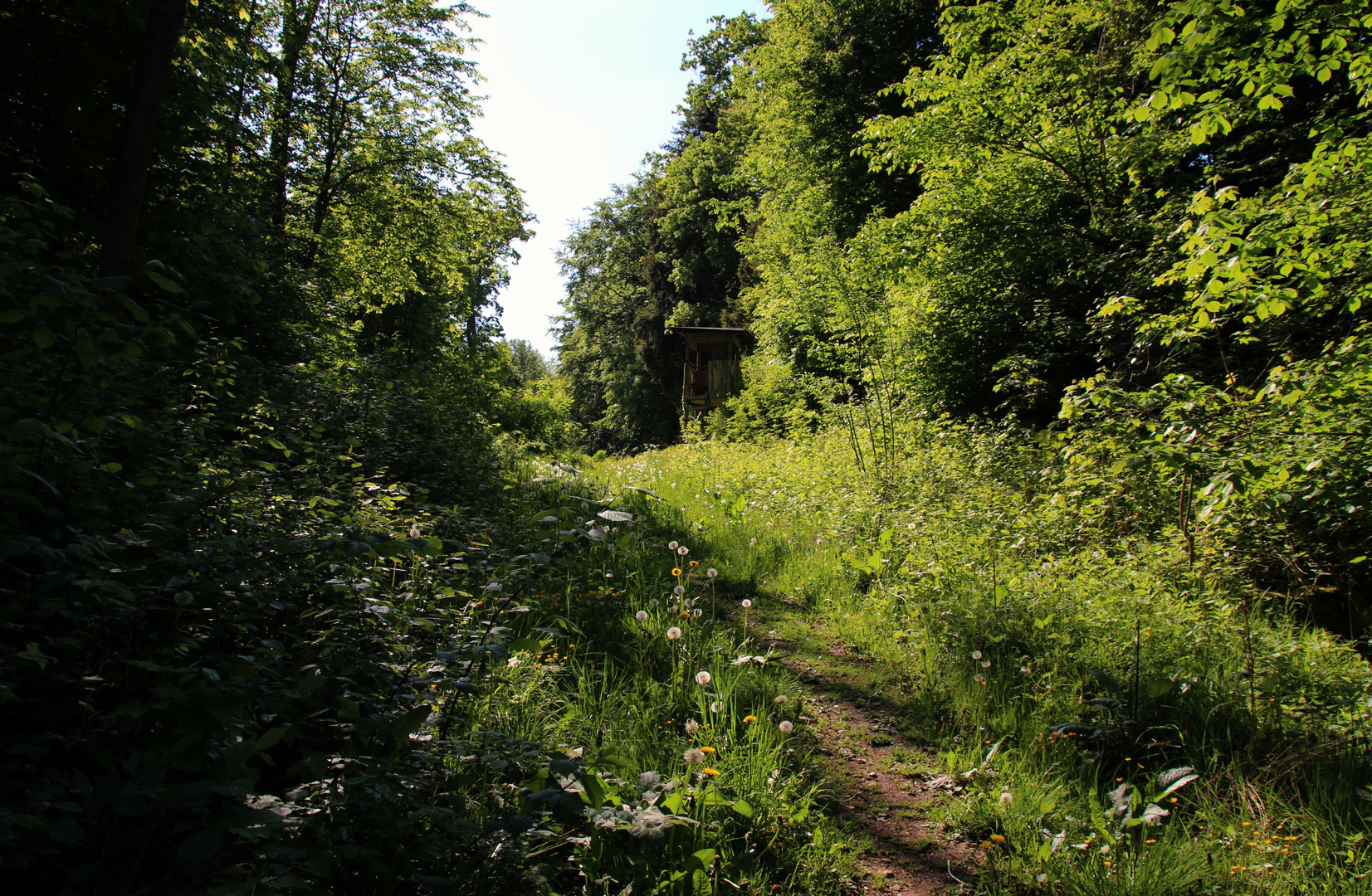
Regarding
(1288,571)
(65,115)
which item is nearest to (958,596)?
(1288,571)

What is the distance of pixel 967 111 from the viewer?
863cm

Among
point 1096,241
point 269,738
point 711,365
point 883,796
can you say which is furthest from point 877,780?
point 711,365

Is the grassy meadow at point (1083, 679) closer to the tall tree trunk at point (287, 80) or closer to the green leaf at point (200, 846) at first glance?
the green leaf at point (200, 846)

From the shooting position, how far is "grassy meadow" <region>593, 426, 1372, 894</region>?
242 centimetres

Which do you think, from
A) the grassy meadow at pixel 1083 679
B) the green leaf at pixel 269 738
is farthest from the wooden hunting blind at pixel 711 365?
the green leaf at pixel 269 738

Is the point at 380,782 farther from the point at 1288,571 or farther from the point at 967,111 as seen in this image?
the point at 967,111

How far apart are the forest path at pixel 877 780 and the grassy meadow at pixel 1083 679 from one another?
7cm

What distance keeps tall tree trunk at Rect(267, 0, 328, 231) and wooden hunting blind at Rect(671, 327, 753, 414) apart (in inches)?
553

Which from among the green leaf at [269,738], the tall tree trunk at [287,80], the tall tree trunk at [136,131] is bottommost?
the green leaf at [269,738]

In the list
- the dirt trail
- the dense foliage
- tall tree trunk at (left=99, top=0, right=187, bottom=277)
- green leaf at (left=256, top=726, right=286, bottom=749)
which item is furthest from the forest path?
tall tree trunk at (left=99, top=0, right=187, bottom=277)

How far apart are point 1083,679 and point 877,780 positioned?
137 cm

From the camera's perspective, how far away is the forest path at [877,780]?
247cm

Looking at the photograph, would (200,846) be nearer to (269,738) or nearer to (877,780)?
(269,738)

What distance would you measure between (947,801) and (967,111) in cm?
896
